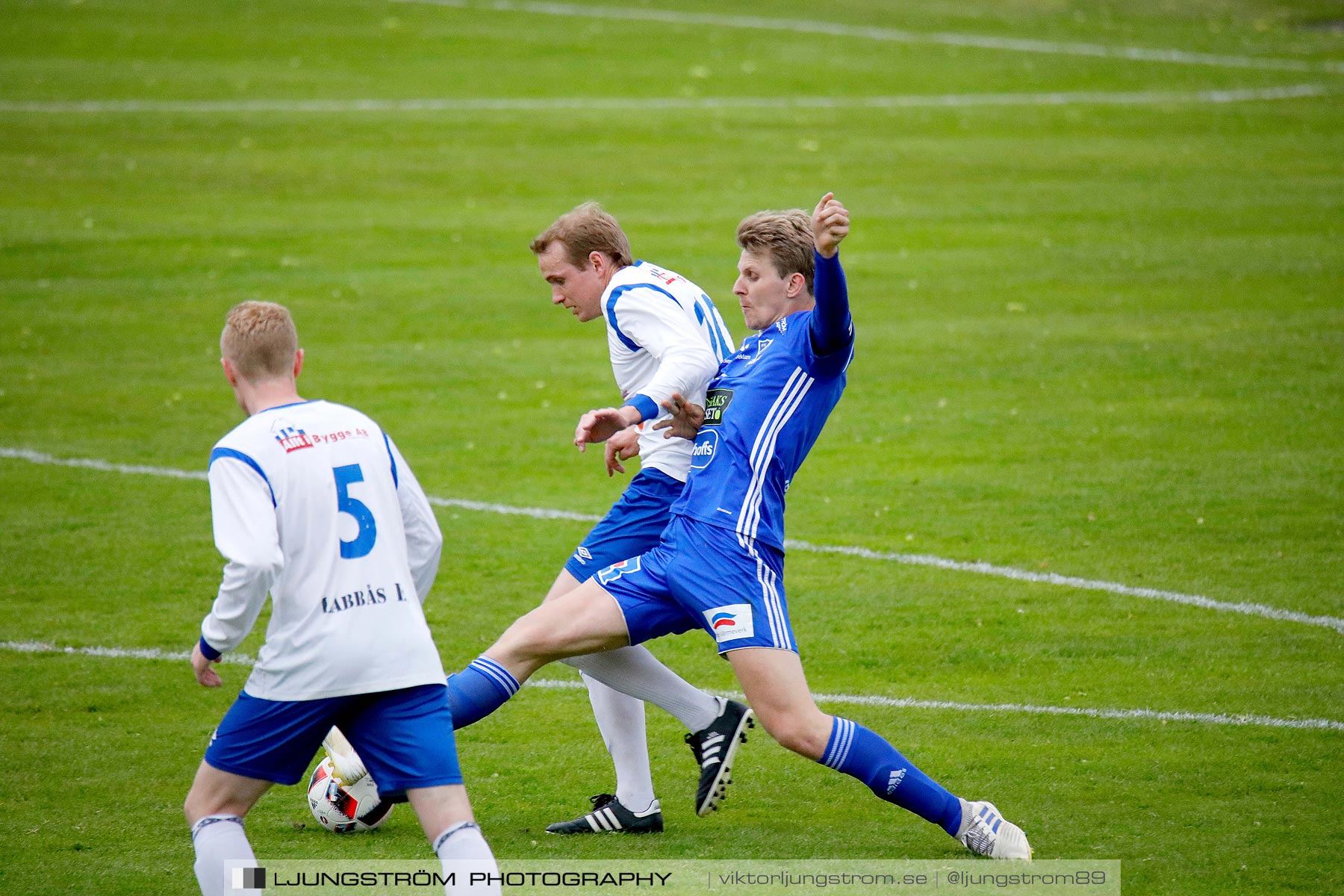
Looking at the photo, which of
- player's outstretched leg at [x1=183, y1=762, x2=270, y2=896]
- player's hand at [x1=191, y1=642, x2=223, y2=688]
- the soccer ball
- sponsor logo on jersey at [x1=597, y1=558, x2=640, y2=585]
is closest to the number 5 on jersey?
player's hand at [x1=191, y1=642, x2=223, y2=688]

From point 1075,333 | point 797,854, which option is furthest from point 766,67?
point 797,854

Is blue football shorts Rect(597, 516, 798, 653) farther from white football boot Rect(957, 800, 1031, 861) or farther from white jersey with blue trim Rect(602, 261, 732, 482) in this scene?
white football boot Rect(957, 800, 1031, 861)

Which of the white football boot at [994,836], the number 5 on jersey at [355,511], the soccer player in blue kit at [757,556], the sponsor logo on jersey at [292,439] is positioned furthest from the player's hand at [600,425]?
the white football boot at [994,836]

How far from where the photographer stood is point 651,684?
565 cm

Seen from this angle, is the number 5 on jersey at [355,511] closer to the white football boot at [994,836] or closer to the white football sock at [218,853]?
the white football sock at [218,853]

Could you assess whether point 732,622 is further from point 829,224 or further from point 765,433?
point 829,224

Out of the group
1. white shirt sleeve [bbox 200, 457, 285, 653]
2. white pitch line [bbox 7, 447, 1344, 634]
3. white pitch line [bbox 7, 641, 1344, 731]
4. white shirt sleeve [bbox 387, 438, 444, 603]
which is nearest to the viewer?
white shirt sleeve [bbox 200, 457, 285, 653]

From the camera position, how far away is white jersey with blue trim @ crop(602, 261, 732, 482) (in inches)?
215

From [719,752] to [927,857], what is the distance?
839 mm

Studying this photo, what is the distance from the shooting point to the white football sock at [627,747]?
5711mm

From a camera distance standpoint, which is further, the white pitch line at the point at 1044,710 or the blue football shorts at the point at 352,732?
the white pitch line at the point at 1044,710

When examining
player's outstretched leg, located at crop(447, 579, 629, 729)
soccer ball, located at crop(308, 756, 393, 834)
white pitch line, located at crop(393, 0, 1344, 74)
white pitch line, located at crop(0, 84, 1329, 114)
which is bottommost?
soccer ball, located at crop(308, 756, 393, 834)

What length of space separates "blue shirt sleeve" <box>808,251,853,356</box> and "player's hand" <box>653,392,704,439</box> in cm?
53

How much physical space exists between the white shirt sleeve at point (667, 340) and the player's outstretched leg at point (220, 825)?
77.7 inches
